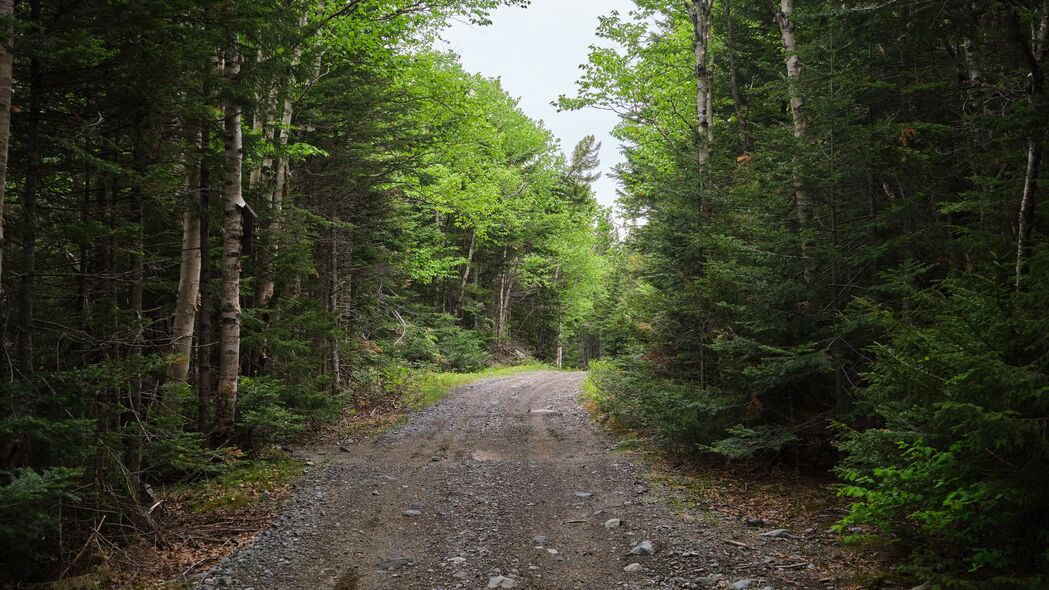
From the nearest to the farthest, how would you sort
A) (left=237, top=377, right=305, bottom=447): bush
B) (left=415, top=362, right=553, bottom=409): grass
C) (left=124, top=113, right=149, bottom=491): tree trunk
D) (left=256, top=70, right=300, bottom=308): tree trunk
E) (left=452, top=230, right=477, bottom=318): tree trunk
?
(left=124, top=113, right=149, bottom=491): tree trunk
(left=237, top=377, right=305, bottom=447): bush
(left=256, top=70, right=300, bottom=308): tree trunk
(left=415, top=362, right=553, bottom=409): grass
(left=452, top=230, right=477, bottom=318): tree trunk

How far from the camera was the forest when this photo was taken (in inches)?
181

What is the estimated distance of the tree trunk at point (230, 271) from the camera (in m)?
9.09

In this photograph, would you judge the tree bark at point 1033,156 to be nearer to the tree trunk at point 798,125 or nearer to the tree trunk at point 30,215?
the tree trunk at point 798,125

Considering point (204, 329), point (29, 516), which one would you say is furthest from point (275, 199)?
point (29, 516)

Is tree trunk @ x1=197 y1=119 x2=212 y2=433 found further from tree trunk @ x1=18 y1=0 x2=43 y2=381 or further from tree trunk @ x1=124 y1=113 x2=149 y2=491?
tree trunk @ x1=18 y1=0 x2=43 y2=381

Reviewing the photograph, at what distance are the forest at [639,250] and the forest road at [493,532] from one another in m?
1.19

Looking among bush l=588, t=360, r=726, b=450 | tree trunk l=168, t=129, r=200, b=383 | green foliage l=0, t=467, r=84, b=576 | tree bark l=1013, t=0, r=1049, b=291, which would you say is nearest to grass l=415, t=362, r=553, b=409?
bush l=588, t=360, r=726, b=450

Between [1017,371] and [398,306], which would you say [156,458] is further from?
[398,306]

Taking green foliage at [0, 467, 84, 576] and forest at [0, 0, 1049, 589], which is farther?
forest at [0, 0, 1049, 589]

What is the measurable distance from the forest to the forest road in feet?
3.91

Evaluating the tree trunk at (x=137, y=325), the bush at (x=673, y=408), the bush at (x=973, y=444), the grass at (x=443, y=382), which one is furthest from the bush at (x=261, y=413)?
the bush at (x=973, y=444)

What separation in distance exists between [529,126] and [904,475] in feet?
106

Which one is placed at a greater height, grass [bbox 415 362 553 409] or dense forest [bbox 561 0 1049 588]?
dense forest [bbox 561 0 1049 588]

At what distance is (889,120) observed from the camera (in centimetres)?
750
